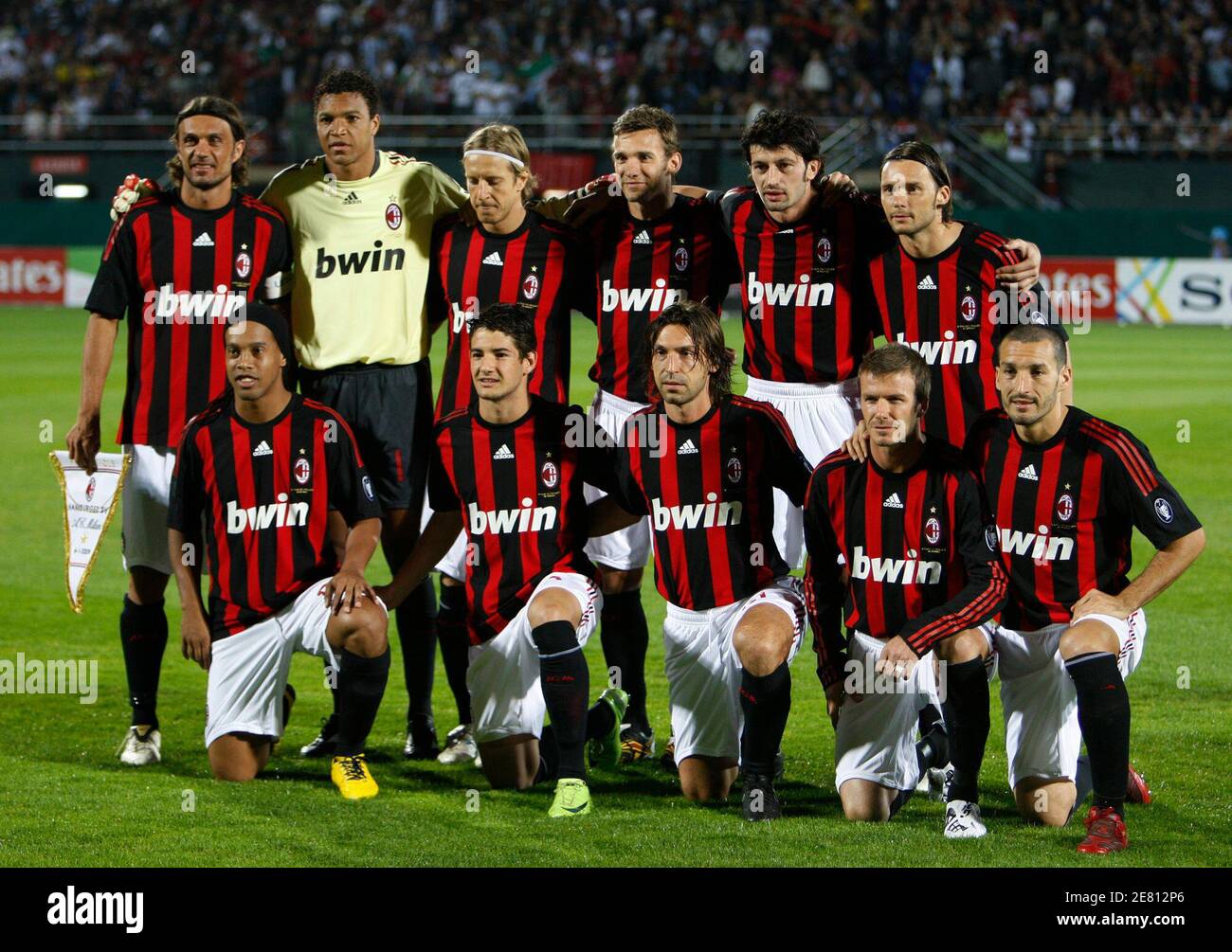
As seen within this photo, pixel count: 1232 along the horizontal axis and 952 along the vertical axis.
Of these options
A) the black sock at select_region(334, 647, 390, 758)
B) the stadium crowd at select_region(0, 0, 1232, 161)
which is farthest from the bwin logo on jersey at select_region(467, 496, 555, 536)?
the stadium crowd at select_region(0, 0, 1232, 161)

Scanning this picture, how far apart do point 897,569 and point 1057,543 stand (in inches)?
18.9

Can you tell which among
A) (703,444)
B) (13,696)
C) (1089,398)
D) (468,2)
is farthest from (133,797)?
(468,2)

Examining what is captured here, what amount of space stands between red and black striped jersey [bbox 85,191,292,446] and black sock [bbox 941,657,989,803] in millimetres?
2854

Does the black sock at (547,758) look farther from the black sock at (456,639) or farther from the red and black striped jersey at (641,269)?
the red and black striped jersey at (641,269)

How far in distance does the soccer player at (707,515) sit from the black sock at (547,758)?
1.39 ft

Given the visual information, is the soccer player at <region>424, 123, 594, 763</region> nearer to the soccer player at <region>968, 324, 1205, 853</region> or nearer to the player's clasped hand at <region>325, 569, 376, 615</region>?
the player's clasped hand at <region>325, 569, 376, 615</region>

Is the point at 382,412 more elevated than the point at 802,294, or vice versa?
the point at 802,294

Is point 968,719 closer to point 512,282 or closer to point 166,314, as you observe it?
point 512,282

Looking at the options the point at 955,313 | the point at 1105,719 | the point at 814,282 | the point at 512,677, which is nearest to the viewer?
the point at 1105,719

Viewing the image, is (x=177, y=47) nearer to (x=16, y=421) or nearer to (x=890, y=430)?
(x=16, y=421)

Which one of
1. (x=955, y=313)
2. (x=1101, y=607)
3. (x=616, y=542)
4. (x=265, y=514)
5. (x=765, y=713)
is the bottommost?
(x=765, y=713)

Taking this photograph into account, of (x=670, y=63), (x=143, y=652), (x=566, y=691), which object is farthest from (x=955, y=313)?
(x=670, y=63)

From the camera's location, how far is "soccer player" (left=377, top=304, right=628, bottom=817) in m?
5.18

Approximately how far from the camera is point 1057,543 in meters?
4.79
